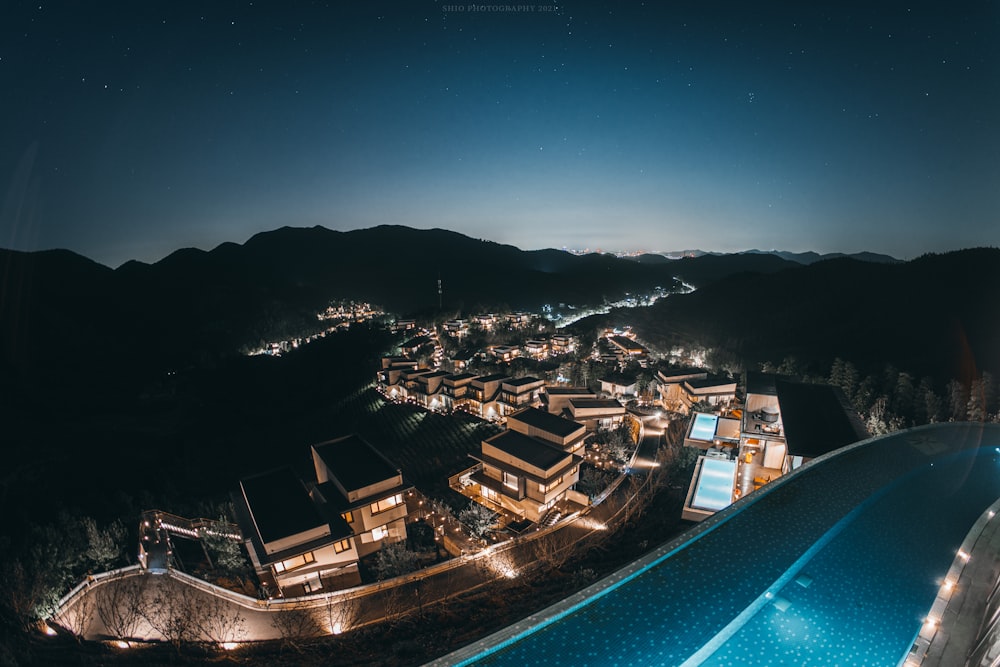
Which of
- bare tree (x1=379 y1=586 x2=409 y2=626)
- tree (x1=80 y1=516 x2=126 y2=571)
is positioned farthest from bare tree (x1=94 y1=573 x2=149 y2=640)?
bare tree (x1=379 y1=586 x2=409 y2=626)

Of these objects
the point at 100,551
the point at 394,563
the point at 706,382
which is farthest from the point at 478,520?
the point at 706,382

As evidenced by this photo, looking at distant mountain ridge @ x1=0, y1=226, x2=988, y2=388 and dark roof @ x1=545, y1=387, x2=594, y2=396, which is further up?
distant mountain ridge @ x1=0, y1=226, x2=988, y2=388

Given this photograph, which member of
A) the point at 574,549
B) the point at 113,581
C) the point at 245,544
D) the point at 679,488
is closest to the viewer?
the point at 113,581

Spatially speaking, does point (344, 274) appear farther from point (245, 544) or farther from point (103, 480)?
point (245, 544)

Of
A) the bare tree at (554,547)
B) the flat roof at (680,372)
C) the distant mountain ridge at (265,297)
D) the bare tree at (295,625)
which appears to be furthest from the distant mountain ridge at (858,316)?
the bare tree at (295,625)

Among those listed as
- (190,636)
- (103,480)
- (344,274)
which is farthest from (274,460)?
(344,274)

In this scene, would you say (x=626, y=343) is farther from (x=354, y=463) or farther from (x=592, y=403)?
(x=354, y=463)

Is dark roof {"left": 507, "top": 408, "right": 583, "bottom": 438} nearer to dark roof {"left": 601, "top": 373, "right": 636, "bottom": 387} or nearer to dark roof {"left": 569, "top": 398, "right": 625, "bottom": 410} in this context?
dark roof {"left": 569, "top": 398, "right": 625, "bottom": 410}
